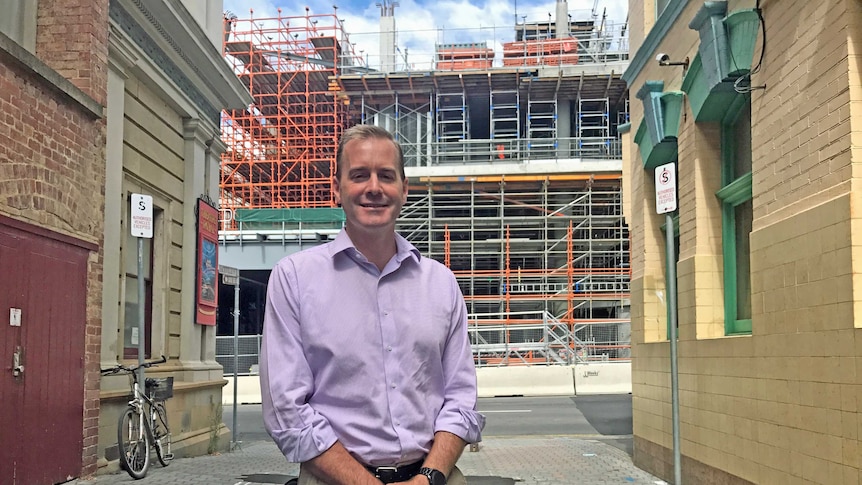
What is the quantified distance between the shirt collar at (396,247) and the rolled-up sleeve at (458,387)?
186mm

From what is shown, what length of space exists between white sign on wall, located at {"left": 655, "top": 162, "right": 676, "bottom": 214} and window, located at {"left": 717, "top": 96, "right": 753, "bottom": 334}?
140cm

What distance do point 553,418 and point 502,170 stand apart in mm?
17268

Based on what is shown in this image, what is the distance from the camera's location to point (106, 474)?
8867 mm

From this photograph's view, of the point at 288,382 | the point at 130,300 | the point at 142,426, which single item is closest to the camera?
the point at 288,382

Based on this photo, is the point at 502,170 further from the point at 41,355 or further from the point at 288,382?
the point at 288,382

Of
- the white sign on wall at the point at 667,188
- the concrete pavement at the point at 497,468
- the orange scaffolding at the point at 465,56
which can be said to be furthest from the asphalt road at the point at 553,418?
the orange scaffolding at the point at 465,56

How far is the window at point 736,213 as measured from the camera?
7512mm

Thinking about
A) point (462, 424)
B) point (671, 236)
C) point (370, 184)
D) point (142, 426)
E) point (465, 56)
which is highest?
point (465, 56)

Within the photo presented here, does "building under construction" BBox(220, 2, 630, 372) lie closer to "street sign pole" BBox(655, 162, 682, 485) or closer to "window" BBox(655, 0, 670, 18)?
"window" BBox(655, 0, 670, 18)

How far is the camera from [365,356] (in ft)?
8.15

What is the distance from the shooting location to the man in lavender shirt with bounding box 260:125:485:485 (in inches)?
94.9

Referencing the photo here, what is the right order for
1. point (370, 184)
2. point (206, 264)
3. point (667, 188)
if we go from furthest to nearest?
point (206, 264) < point (667, 188) < point (370, 184)

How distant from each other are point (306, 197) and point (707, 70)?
36.1 metres

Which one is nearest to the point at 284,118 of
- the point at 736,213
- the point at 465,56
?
the point at 465,56
